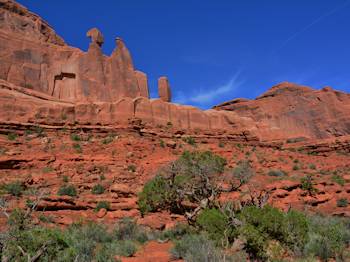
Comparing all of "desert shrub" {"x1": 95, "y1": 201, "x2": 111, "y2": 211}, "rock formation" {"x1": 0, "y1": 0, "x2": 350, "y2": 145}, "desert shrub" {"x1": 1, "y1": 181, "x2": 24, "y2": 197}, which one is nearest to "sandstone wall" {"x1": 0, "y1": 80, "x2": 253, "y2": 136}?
"rock formation" {"x1": 0, "y1": 0, "x2": 350, "y2": 145}

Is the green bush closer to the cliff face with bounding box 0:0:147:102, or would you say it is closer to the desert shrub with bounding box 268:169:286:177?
the desert shrub with bounding box 268:169:286:177

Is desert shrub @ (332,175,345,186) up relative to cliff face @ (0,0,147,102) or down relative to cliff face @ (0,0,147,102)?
down

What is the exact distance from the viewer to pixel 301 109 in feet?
248

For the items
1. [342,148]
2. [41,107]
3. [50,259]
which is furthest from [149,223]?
[342,148]

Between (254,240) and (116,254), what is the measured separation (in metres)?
4.17

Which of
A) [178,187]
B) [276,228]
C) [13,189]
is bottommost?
[276,228]

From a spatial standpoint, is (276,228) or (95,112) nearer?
(276,228)

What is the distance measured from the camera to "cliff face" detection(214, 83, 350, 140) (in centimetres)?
7075

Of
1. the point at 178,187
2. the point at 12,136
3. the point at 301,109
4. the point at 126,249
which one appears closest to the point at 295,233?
the point at 126,249

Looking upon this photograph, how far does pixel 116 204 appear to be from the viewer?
2027 centimetres

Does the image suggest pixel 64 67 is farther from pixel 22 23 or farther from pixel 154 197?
pixel 154 197

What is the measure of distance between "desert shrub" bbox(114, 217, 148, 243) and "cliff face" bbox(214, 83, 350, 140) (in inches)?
2145

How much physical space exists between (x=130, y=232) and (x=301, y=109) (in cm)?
6577

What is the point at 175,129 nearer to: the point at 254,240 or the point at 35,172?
the point at 35,172
